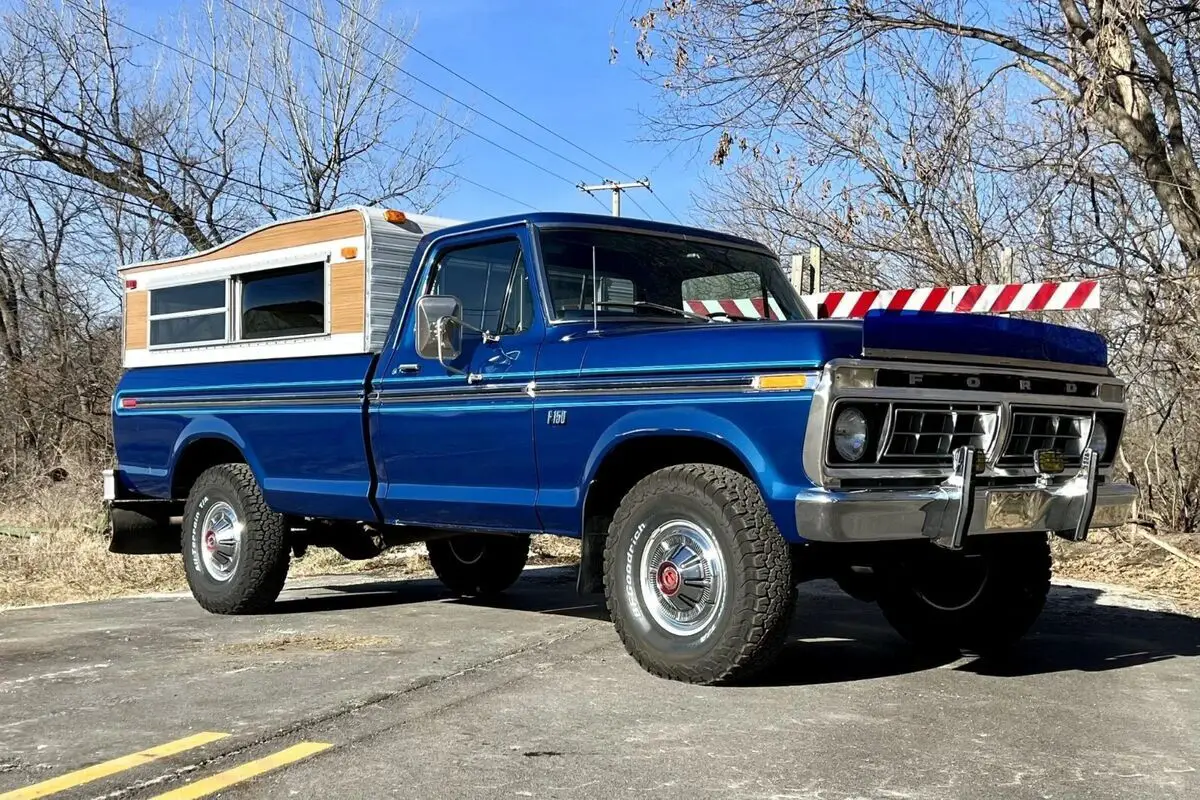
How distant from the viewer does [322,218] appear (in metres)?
7.72

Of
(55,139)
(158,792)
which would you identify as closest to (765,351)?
(158,792)

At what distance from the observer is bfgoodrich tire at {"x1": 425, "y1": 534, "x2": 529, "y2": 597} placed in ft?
28.3

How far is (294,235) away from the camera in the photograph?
796 centimetres

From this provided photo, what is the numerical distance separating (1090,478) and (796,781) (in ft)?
8.09

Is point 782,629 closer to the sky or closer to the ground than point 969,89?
closer to the ground

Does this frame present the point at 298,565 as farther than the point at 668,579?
Yes

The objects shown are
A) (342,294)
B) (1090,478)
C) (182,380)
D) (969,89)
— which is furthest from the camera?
(969,89)

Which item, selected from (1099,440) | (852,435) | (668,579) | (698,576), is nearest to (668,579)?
(668,579)

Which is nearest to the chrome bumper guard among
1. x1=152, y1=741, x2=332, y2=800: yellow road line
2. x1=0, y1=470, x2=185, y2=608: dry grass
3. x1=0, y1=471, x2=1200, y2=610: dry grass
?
x1=152, y1=741, x2=332, y2=800: yellow road line

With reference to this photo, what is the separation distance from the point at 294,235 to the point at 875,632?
427 cm

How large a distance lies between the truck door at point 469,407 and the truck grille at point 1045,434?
87.9 inches

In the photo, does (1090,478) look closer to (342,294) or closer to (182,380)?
(342,294)

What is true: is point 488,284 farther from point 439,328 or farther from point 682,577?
point 682,577

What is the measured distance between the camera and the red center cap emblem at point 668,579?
18.0 feet
